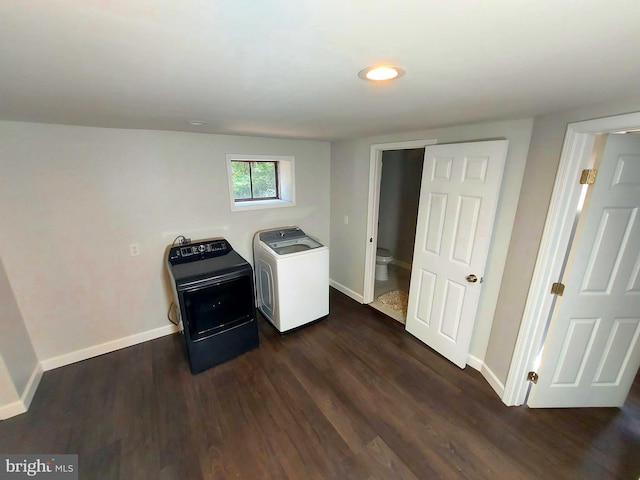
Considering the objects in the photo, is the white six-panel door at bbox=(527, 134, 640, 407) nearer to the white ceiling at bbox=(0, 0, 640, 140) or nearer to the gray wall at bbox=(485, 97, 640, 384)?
the gray wall at bbox=(485, 97, 640, 384)

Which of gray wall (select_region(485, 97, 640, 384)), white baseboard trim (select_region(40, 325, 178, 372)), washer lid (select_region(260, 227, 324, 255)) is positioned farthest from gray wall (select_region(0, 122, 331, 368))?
gray wall (select_region(485, 97, 640, 384))

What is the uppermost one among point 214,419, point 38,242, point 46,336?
point 38,242

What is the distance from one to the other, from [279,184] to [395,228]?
7.46 ft

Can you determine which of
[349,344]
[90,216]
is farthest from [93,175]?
[349,344]

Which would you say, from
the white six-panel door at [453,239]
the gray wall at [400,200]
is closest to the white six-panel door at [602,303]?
the white six-panel door at [453,239]

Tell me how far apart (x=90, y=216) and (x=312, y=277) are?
206 centimetres

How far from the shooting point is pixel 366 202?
10.0 ft

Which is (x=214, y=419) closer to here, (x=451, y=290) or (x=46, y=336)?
(x=46, y=336)

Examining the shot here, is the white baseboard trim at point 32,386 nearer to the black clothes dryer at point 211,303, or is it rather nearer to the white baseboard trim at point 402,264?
the black clothes dryer at point 211,303

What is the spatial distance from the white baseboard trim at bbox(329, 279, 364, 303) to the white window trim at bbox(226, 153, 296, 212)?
4.42ft

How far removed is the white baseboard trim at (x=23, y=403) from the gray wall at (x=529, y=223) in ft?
11.8

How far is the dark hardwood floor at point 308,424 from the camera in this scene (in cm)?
156

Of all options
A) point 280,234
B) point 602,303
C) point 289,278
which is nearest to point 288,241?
point 280,234

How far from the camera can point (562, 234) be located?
161 cm
